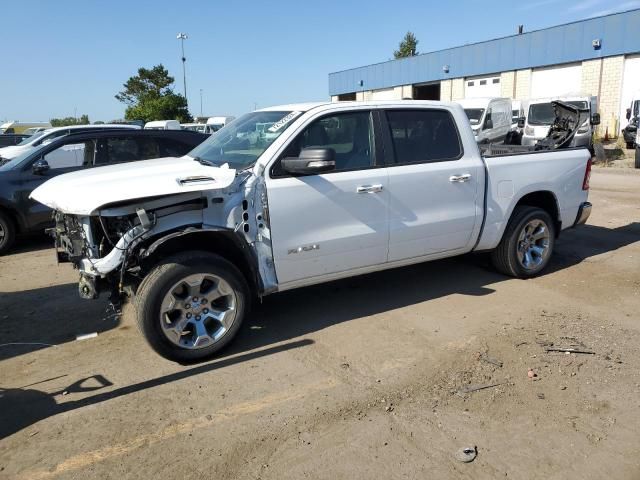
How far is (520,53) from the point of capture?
30.9 m

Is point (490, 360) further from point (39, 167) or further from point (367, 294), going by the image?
point (39, 167)

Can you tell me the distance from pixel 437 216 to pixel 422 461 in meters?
2.60

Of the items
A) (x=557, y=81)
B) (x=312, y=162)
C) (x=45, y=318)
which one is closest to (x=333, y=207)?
(x=312, y=162)

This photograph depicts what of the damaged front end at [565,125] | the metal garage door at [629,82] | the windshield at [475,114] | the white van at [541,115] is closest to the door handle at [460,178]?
the damaged front end at [565,125]

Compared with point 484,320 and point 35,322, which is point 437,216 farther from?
point 35,322

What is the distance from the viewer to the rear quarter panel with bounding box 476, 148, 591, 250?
5348 mm

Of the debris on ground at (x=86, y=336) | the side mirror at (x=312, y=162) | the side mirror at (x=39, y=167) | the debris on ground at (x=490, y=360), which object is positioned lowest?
the debris on ground at (x=490, y=360)

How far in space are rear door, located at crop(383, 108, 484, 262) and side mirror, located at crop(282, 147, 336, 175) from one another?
2.74ft

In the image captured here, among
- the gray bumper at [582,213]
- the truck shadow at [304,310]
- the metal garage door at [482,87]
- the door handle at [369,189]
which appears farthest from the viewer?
the metal garage door at [482,87]

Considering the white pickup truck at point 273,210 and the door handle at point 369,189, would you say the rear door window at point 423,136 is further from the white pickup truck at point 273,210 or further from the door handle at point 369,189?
the door handle at point 369,189

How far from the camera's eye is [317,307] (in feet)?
16.7

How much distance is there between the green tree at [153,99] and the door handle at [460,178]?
1642 inches

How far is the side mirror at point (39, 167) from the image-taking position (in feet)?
25.7

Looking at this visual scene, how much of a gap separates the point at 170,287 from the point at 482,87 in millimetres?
34261
